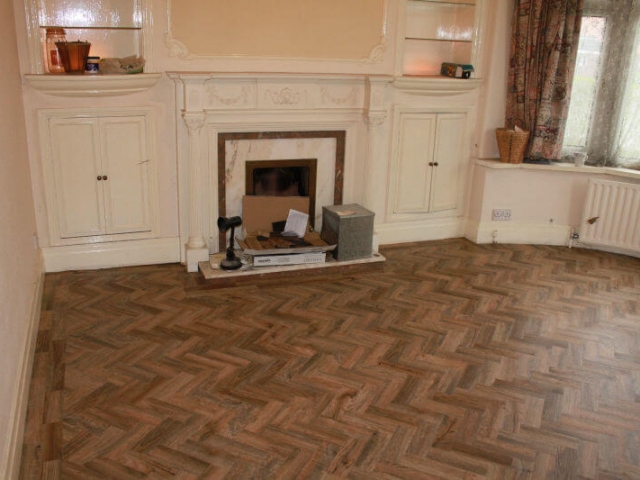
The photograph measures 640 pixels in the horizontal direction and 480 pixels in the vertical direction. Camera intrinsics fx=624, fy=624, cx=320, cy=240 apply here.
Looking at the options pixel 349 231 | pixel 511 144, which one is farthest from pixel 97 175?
pixel 511 144

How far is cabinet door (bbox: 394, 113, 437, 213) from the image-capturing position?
17.2 feet

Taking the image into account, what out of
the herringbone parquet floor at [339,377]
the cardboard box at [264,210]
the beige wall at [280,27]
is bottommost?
the herringbone parquet floor at [339,377]

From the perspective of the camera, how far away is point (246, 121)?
4645 millimetres

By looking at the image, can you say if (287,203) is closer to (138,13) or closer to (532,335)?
(138,13)

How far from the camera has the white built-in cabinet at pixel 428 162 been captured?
5.25 meters

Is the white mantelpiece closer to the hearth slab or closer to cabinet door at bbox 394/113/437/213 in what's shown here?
cabinet door at bbox 394/113/437/213

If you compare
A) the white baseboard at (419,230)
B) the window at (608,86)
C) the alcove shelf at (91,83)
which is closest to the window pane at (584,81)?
the window at (608,86)

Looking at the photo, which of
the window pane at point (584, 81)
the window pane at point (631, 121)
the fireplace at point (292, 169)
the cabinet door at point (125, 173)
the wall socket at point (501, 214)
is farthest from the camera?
the wall socket at point (501, 214)

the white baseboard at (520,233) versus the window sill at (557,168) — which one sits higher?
the window sill at (557,168)

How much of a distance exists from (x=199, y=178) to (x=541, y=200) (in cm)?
302

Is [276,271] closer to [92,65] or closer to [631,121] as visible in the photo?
[92,65]

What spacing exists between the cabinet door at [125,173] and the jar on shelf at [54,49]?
43 centimetres

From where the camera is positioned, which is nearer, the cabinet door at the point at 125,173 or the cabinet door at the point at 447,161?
the cabinet door at the point at 125,173

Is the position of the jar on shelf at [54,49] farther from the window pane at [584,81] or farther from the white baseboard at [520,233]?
the window pane at [584,81]
